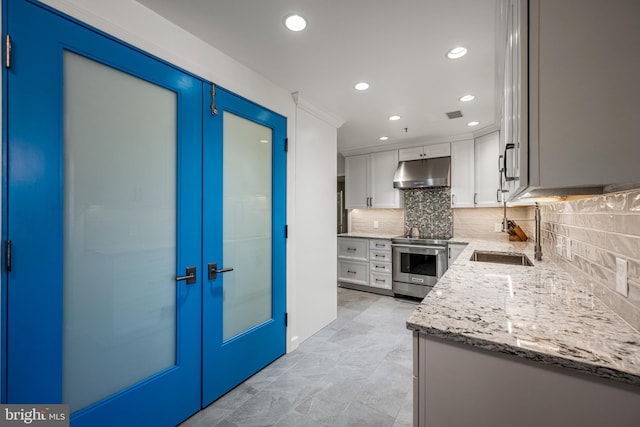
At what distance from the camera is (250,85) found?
2.12 m

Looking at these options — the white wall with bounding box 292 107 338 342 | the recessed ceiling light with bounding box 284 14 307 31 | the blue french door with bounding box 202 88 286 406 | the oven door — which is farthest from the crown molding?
the oven door

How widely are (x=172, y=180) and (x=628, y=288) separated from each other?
82.0 inches

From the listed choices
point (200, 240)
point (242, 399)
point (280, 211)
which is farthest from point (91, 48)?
point (242, 399)

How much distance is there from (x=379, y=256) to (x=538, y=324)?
342 centimetres

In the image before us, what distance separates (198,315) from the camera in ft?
5.72

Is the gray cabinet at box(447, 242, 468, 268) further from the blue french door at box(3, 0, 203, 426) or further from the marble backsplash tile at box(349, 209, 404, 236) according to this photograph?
the blue french door at box(3, 0, 203, 426)

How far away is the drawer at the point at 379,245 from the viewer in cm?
424

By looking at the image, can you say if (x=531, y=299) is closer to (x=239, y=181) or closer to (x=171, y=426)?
(x=239, y=181)

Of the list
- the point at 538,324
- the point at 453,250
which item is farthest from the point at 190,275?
the point at 453,250

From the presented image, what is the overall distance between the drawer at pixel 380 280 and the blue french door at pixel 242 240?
226 centimetres

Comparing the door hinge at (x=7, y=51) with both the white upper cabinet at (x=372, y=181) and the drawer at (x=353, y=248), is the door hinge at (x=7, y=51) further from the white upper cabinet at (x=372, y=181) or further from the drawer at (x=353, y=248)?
the white upper cabinet at (x=372, y=181)

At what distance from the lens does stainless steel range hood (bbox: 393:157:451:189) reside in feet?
13.1

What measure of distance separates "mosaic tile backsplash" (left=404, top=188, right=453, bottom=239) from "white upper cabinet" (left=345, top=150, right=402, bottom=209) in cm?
30

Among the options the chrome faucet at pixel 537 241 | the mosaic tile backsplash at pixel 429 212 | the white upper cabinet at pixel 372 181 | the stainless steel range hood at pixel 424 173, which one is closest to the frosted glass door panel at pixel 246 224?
the chrome faucet at pixel 537 241
